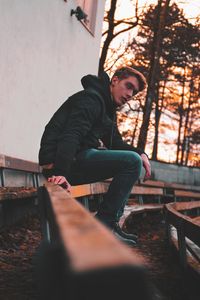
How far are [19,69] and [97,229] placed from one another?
21.5 ft

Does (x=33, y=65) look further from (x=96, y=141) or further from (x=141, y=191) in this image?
(x=96, y=141)

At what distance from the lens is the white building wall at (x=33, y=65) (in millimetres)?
6574

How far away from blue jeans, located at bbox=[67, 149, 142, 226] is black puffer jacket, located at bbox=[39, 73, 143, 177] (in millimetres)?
136

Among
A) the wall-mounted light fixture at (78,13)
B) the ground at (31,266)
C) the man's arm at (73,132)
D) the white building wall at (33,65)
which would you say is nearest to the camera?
the ground at (31,266)

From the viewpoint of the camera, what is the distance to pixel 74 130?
3.29 metres

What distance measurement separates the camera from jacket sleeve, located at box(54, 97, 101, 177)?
10.2ft

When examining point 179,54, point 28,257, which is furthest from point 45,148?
point 179,54

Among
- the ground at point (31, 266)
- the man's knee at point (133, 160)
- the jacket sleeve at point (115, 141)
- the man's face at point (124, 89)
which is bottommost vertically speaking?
the ground at point (31, 266)

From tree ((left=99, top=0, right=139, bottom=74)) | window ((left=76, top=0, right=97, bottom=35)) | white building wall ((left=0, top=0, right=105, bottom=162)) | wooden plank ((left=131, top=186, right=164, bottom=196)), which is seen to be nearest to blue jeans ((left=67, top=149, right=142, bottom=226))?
white building wall ((left=0, top=0, right=105, bottom=162))

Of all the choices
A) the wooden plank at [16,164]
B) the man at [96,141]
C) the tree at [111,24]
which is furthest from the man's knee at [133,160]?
the tree at [111,24]

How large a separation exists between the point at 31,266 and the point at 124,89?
1.57 metres

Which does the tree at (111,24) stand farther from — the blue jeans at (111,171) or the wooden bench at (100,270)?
the wooden bench at (100,270)

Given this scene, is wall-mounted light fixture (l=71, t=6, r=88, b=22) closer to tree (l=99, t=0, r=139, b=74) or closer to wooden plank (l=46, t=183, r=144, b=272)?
tree (l=99, t=0, r=139, b=74)

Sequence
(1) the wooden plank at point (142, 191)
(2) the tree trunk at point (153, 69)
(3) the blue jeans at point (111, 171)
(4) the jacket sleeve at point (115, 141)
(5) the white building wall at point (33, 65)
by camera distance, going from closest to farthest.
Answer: (3) the blue jeans at point (111, 171), (4) the jacket sleeve at point (115, 141), (5) the white building wall at point (33, 65), (1) the wooden plank at point (142, 191), (2) the tree trunk at point (153, 69)
